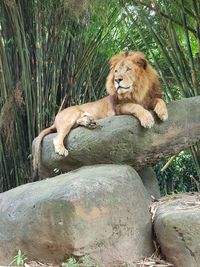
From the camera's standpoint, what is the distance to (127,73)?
3453 mm

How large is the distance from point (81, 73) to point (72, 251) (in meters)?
2.62

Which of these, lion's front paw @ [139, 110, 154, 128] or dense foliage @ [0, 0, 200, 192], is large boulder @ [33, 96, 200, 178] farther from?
dense foliage @ [0, 0, 200, 192]

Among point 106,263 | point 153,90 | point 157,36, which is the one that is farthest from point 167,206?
point 157,36

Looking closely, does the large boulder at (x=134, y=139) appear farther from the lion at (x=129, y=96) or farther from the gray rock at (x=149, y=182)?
the gray rock at (x=149, y=182)

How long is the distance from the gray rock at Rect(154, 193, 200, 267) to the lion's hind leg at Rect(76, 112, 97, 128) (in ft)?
2.80

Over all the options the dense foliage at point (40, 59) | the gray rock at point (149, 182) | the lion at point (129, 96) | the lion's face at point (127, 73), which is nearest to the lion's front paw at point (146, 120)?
the lion at point (129, 96)

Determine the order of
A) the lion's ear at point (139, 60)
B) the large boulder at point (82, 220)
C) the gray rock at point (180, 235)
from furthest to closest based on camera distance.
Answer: the lion's ear at point (139, 60) < the large boulder at point (82, 220) < the gray rock at point (180, 235)

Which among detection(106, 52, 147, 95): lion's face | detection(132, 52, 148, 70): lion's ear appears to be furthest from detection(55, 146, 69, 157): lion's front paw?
detection(132, 52, 148, 70): lion's ear

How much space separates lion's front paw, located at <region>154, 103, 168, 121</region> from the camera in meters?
3.34

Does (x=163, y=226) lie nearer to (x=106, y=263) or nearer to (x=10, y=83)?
(x=106, y=263)

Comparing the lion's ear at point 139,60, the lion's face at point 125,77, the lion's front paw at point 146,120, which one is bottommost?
the lion's front paw at point 146,120

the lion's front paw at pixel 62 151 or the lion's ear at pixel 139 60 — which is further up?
the lion's ear at pixel 139 60

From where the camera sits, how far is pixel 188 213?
2.79m

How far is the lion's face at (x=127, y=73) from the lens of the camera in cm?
345
